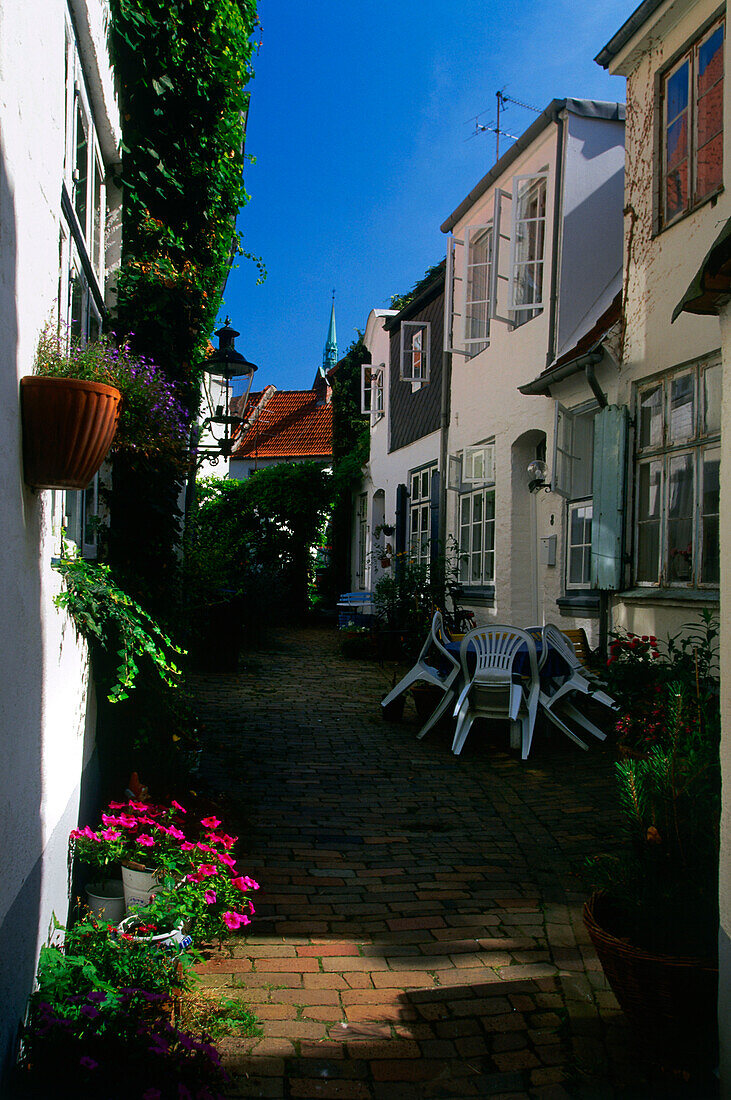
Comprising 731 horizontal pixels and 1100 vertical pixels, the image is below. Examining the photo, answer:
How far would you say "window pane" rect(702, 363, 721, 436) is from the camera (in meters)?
6.11

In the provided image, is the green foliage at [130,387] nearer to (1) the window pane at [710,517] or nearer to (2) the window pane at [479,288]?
(1) the window pane at [710,517]

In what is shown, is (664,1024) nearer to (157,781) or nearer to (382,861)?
(382,861)

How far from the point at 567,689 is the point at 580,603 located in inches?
65.5

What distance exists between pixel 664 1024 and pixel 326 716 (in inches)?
226

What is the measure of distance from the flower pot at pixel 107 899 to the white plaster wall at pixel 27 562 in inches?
8.9

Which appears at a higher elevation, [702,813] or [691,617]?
[691,617]

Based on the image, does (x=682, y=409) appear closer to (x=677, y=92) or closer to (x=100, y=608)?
(x=677, y=92)

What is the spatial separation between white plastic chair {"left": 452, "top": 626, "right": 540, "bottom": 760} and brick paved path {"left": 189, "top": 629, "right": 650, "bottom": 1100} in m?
0.28

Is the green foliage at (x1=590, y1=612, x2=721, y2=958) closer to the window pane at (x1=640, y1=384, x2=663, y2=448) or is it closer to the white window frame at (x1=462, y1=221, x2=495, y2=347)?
the window pane at (x1=640, y1=384, x2=663, y2=448)

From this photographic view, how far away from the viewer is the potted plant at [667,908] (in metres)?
2.49

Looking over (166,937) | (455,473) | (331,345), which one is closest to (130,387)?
(166,937)

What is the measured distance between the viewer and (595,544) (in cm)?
754

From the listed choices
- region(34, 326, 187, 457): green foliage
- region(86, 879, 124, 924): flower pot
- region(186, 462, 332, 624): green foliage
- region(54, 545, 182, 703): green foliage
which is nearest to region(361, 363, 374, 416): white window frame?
region(186, 462, 332, 624): green foliage

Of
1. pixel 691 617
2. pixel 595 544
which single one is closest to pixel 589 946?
pixel 691 617
